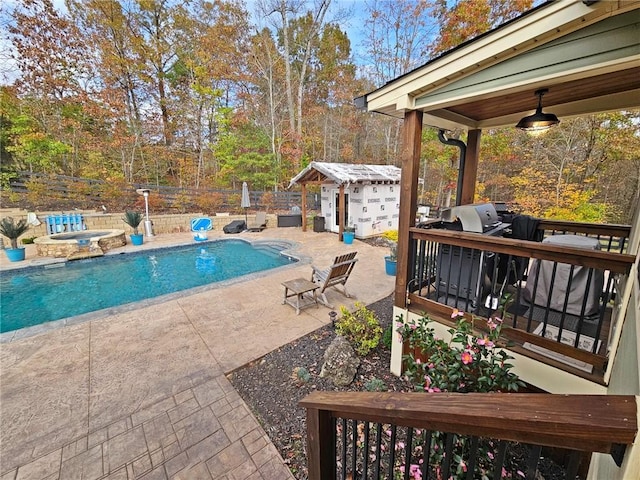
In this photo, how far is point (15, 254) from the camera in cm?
731

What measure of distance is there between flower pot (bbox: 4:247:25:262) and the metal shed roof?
867 cm

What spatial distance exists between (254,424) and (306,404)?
1.60 metres

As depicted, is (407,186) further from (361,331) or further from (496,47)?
(361,331)

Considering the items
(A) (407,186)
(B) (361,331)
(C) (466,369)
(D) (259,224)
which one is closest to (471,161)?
(A) (407,186)

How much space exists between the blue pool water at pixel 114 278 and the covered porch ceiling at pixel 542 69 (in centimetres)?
620

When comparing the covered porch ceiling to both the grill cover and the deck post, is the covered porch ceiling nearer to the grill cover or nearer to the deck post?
the grill cover

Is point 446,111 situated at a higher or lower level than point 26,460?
higher

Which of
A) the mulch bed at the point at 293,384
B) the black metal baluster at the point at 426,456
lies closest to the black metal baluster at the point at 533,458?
the black metal baluster at the point at 426,456

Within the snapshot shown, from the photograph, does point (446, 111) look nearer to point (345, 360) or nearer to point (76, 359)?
point (345, 360)

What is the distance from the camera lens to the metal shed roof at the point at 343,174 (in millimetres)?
9297

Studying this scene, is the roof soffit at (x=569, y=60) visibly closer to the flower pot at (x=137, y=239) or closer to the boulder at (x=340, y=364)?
the boulder at (x=340, y=364)

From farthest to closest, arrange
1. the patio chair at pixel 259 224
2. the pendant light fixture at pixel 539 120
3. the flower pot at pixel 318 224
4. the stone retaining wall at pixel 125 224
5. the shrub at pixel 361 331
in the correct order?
1. the patio chair at pixel 259 224
2. the flower pot at pixel 318 224
3. the stone retaining wall at pixel 125 224
4. the shrub at pixel 361 331
5. the pendant light fixture at pixel 539 120

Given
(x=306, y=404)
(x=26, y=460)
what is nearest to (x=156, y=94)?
(x=26, y=460)

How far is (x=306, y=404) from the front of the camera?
4.06 feet
